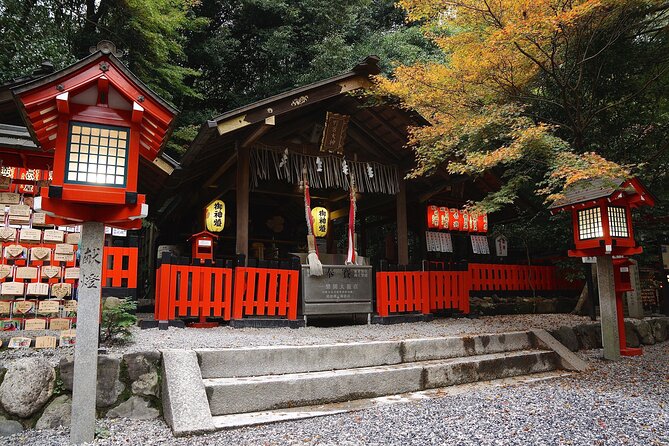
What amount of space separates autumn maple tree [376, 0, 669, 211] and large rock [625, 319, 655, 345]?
3.86 meters

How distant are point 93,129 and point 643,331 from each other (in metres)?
12.4

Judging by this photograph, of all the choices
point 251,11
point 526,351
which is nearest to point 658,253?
point 526,351

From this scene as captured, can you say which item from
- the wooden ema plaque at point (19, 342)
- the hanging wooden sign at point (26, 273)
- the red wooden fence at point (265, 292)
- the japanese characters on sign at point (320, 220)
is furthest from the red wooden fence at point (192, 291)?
the japanese characters on sign at point (320, 220)

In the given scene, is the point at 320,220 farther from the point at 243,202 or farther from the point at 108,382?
the point at 108,382

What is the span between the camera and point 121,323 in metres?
5.65

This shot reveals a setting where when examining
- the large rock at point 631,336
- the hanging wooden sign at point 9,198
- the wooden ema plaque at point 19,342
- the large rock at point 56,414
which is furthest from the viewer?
the large rock at point 631,336

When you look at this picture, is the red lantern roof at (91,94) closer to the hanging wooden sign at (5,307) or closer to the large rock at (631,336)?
the hanging wooden sign at (5,307)

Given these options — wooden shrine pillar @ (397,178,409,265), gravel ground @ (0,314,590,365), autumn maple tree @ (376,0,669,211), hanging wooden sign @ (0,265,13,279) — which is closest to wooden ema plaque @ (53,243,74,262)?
hanging wooden sign @ (0,265,13,279)

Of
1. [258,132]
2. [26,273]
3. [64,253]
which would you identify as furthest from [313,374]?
[258,132]

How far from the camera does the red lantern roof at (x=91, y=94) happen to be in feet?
13.8

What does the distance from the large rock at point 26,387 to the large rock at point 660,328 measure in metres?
12.8

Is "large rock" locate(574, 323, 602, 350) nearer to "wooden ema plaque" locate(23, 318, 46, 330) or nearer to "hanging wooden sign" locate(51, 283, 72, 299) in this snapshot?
"hanging wooden sign" locate(51, 283, 72, 299)

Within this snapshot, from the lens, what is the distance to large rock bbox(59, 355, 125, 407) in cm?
467

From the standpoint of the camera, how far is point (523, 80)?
33.2 ft
